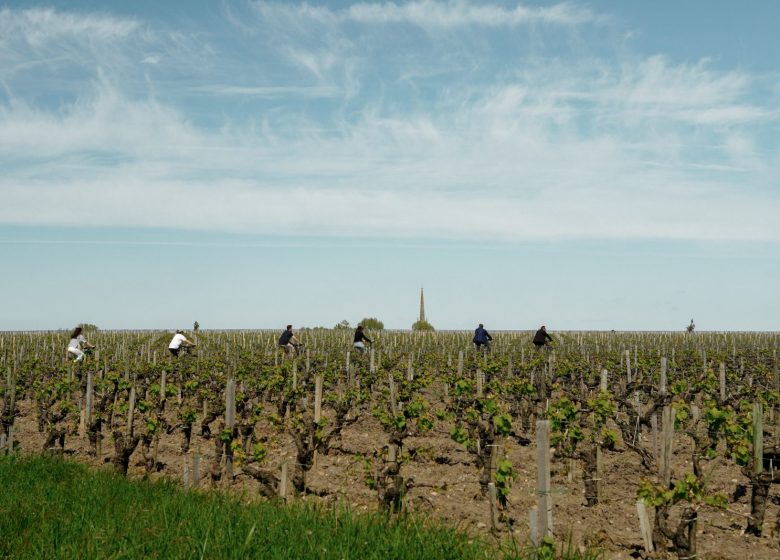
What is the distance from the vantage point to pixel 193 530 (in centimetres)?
668

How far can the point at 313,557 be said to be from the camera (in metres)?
6.01

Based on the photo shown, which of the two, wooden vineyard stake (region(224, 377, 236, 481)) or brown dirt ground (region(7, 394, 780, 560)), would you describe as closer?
brown dirt ground (region(7, 394, 780, 560))

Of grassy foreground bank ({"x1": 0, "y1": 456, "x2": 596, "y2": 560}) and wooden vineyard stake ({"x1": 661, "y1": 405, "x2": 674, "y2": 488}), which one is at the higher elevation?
wooden vineyard stake ({"x1": 661, "y1": 405, "x2": 674, "y2": 488})

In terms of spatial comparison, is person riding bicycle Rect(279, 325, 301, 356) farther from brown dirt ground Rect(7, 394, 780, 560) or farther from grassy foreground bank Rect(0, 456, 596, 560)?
grassy foreground bank Rect(0, 456, 596, 560)

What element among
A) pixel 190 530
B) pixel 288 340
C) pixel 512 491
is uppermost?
pixel 288 340

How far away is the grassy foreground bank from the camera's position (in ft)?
20.4

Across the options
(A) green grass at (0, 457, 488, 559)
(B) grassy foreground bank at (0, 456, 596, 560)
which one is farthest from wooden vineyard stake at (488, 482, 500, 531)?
(A) green grass at (0, 457, 488, 559)

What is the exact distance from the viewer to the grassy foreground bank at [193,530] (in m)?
6.21

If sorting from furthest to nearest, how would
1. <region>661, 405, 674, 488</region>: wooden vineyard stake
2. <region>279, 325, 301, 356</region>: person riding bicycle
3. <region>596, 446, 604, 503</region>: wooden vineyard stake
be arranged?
<region>279, 325, 301, 356</region>: person riding bicycle
<region>596, 446, 604, 503</region>: wooden vineyard stake
<region>661, 405, 674, 488</region>: wooden vineyard stake

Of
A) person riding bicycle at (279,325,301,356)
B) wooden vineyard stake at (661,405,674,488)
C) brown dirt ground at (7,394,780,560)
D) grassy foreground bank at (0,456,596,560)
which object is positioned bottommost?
brown dirt ground at (7,394,780,560)

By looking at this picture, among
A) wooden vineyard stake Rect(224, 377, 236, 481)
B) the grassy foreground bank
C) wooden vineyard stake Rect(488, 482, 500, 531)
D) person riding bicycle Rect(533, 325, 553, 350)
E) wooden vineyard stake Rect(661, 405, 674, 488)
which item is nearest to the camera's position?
the grassy foreground bank

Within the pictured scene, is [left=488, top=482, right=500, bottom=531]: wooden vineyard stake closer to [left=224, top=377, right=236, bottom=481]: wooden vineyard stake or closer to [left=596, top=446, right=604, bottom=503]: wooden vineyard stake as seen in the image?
[left=596, top=446, right=604, bottom=503]: wooden vineyard stake

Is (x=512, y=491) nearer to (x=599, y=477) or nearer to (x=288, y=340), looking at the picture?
(x=599, y=477)

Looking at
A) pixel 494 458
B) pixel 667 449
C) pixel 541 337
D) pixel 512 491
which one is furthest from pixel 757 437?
pixel 541 337
